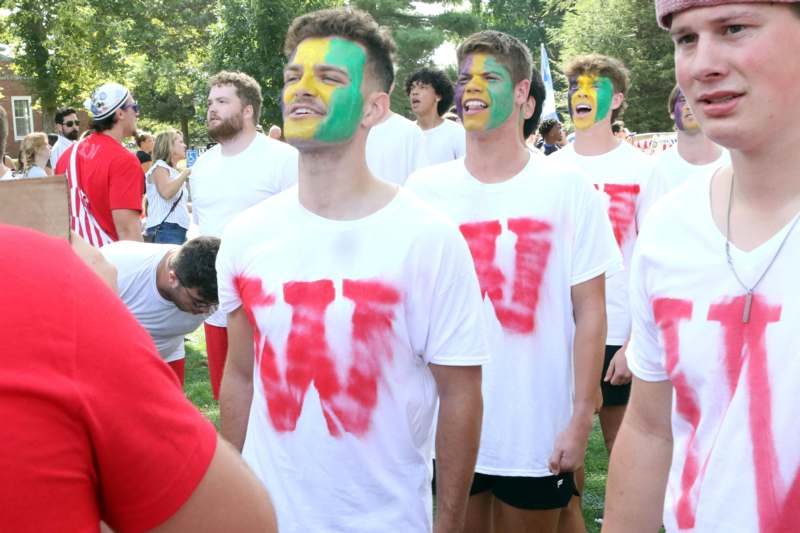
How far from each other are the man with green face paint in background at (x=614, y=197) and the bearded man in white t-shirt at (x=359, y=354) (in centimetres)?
220

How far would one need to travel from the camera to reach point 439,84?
8344 mm

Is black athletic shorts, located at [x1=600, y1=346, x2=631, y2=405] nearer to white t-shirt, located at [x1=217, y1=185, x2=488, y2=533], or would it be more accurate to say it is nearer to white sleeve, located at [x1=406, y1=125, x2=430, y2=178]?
white sleeve, located at [x1=406, y1=125, x2=430, y2=178]

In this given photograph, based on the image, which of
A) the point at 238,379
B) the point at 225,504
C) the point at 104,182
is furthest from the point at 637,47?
the point at 225,504

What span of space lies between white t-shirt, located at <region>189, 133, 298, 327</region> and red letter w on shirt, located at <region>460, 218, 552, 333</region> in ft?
7.74

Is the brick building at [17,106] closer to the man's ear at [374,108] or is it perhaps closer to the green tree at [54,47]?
the green tree at [54,47]

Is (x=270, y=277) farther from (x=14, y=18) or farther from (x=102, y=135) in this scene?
(x=14, y=18)

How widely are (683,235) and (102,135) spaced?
16.4 feet

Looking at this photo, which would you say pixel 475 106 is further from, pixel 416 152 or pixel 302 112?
pixel 416 152

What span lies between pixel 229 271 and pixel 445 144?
5.30 meters

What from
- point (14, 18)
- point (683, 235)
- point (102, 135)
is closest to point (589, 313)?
point (683, 235)

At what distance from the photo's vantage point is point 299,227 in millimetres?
2869

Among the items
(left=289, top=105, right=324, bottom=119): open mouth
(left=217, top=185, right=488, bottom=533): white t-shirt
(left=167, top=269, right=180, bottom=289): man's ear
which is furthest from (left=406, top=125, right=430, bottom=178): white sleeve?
(left=217, top=185, right=488, bottom=533): white t-shirt

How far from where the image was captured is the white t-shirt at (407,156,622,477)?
371 centimetres

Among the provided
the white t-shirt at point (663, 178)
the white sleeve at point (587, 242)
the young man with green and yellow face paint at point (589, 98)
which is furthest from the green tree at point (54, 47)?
the white sleeve at point (587, 242)
